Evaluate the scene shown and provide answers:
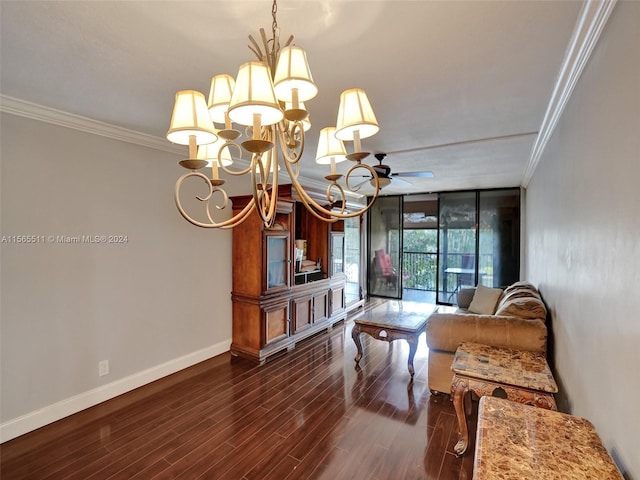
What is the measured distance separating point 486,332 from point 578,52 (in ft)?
6.42

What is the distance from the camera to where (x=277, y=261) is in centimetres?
398

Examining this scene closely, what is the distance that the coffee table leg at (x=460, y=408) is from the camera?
206 cm

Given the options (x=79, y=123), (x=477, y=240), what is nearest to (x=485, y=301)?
(x=477, y=240)

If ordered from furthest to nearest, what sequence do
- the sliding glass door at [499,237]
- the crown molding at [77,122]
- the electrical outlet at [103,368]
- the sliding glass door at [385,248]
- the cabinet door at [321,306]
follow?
the sliding glass door at [385,248], the sliding glass door at [499,237], the cabinet door at [321,306], the electrical outlet at [103,368], the crown molding at [77,122]

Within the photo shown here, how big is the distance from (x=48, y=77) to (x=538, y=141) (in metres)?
3.93

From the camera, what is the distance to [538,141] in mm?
3031

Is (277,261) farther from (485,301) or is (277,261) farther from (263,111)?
(263,111)

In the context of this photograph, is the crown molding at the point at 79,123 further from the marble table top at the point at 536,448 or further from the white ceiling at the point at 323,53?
the marble table top at the point at 536,448

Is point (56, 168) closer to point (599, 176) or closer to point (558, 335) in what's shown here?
point (599, 176)

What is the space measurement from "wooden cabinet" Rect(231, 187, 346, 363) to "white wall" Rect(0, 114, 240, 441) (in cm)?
45

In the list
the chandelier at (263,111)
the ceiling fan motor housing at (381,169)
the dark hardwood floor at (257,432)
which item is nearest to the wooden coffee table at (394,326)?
the dark hardwood floor at (257,432)

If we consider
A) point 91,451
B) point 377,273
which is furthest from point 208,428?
point 377,273

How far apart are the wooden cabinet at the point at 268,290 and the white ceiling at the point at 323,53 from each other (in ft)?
5.12

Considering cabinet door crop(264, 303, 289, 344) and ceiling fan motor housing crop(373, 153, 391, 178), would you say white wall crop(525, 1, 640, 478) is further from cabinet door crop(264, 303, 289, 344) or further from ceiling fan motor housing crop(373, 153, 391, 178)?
cabinet door crop(264, 303, 289, 344)
